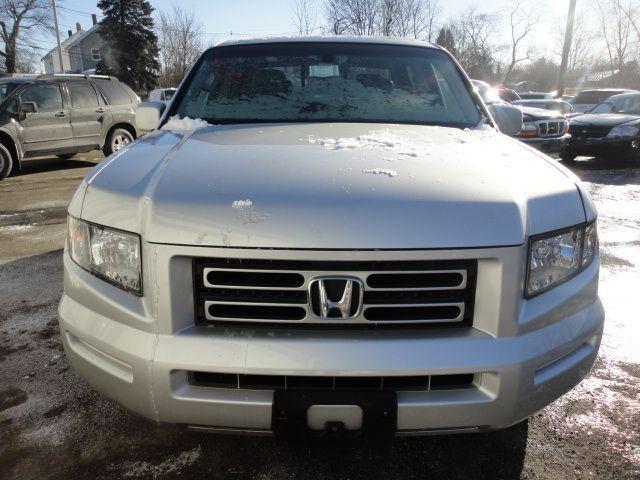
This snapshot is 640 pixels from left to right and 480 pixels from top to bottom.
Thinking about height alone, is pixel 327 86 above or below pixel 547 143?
above

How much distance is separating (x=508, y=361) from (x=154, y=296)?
117 centimetres

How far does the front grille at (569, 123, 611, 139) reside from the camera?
35.1ft

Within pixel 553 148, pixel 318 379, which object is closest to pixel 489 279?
pixel 318 379

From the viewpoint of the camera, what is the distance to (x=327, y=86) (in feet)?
9.47

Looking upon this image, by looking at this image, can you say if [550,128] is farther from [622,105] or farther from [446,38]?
[446,38]

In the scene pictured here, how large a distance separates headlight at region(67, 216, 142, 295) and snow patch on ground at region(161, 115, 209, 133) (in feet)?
2.64

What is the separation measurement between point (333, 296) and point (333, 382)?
0.92ft

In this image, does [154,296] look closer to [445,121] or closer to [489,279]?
[489,279]

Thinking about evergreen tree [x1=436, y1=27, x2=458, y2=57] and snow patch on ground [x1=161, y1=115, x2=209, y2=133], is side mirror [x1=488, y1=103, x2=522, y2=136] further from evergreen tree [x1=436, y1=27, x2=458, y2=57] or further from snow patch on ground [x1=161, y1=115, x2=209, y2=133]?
evergreen tree [x1=436, y1=27, x2=458, y2=57]

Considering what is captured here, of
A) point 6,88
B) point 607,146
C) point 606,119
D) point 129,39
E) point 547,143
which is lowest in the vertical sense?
point 607,146

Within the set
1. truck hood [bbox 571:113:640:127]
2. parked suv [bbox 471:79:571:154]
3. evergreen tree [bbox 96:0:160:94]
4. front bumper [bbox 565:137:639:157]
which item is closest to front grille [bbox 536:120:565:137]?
parked suv [bbox 471:79:571:154]

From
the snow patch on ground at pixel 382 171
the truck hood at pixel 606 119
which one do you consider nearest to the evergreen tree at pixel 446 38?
the truck hood at pixel 606 119

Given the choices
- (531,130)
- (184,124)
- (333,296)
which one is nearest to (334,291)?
(333,296)

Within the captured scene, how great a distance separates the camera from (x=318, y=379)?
1.62 meters
